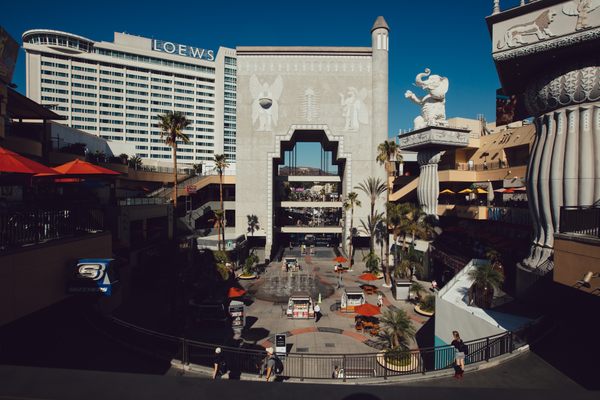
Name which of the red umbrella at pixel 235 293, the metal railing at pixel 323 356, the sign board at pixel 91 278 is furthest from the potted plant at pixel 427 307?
the sign board at pixel 91 278

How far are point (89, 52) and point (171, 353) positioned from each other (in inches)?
4689

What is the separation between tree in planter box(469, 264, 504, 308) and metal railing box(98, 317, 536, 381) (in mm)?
3470

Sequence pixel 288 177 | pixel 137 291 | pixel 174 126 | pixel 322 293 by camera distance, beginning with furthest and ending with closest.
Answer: pixel 288 177 → pixel 322 293 → pixel 137 291 → pixel 174 126

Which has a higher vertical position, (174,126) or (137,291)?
(174,126)

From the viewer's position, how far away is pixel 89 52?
10275 centimetres

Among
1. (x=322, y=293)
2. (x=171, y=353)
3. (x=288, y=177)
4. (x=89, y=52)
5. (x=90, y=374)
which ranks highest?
(x=89, y=52)

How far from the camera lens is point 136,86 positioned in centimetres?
10962

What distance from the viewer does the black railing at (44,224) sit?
8531 millimetres

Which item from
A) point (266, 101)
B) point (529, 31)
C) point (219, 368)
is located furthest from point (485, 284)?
point (266, 101)

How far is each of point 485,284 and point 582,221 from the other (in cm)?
732

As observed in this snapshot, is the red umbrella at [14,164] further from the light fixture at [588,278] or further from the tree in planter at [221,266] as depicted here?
the tree in planter at [221,266]

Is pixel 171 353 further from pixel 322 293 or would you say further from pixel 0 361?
pixel 322 293

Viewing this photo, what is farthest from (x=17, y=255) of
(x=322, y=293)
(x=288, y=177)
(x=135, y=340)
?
(x=288, y=177)

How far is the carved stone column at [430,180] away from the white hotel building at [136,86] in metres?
72.2
